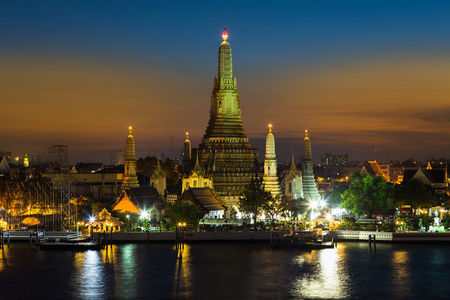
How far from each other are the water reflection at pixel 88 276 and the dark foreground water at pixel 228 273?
0.07 metres

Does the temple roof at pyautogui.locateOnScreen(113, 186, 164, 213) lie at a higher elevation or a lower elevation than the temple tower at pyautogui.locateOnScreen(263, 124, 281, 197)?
lower

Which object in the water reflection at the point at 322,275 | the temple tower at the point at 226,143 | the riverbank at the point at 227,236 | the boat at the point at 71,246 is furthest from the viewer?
the temple tower at the point at 226,143

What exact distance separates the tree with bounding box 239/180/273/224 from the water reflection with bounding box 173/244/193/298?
45.7 ft

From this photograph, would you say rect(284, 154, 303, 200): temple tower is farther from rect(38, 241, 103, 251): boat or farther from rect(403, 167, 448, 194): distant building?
rect(38, 241, 103, 251): boat

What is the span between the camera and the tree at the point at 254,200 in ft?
279

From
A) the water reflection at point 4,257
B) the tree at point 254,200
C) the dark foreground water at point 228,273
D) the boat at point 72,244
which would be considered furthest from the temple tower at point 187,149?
the water reflection at point 4,257

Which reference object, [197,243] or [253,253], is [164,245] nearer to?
[197,243]

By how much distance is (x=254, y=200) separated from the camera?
8525 cm

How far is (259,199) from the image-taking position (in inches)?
3371

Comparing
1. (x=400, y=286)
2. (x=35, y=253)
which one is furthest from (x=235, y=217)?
(x=400, y=286)

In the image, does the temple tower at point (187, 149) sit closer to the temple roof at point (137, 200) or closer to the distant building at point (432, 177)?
the temple roof at point (137, 200)

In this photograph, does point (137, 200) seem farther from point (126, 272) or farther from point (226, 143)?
point (126, 272)

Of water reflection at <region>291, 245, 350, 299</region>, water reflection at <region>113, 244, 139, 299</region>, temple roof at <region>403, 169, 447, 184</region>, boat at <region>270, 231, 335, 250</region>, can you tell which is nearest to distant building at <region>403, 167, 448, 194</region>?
temple roof at <region>403, 169, 447, 184</region>

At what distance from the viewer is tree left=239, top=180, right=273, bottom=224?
85.1 m
